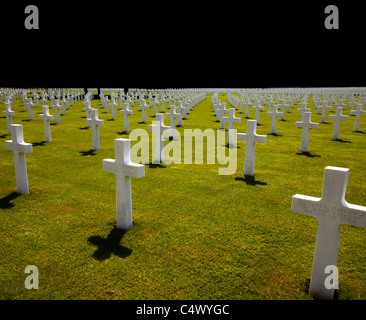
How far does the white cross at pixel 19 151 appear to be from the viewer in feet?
15.1

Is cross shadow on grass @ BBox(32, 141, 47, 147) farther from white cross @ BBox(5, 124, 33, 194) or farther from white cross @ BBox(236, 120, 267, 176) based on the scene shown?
white cross @ BBox(236, 120, 267, 176)

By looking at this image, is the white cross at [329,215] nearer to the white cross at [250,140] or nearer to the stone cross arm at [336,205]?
the stone cross arm at [336,205]

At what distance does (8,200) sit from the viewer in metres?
4.61

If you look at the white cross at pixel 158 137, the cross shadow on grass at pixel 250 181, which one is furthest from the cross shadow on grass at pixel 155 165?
the cross shadow on grass at pixel 250 181

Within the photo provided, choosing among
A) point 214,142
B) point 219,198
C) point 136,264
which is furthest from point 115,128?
point 136,264

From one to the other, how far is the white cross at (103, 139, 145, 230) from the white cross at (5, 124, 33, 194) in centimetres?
174

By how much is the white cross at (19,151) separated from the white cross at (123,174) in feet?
5.69

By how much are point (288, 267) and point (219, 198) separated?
1903 millimetres

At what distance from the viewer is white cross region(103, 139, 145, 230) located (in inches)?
137

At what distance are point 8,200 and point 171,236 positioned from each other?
2.76 m

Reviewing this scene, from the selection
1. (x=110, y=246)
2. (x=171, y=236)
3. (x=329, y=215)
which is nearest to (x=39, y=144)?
(x=110, y=246)
